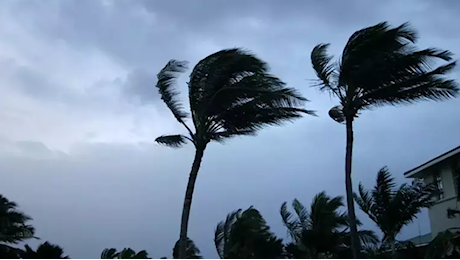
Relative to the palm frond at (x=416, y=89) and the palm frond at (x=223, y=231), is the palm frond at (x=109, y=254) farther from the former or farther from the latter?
the palm frond at (x=416, y=89)

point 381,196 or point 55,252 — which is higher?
point 381,196

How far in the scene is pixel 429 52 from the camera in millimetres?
16812

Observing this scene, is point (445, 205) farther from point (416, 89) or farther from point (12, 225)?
point (12, 225)

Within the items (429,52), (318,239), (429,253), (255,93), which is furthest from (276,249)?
(429,52)

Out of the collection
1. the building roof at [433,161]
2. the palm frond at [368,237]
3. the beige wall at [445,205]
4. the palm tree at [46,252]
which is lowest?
the palm tree at [46,252]

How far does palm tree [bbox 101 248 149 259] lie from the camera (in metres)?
15.5

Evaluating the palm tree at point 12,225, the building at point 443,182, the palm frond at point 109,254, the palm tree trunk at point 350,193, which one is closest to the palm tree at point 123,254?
the palm frond at point 109,254

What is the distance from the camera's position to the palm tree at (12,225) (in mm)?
15342

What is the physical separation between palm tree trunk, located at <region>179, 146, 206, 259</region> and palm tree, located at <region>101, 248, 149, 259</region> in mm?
1037

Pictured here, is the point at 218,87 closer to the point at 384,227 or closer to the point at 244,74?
the point at 244,74

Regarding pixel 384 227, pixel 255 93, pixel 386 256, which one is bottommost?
pixel 386 256

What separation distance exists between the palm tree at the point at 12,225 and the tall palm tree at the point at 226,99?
464 cm

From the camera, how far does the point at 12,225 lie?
17703mm

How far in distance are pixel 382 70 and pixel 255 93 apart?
3729 mm
